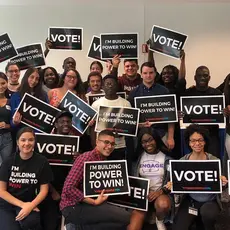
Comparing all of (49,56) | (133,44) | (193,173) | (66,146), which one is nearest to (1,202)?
(66,146)

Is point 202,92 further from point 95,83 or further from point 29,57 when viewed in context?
point 29,57

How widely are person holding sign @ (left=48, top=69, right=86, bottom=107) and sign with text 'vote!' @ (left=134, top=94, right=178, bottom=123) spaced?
0.71 metres

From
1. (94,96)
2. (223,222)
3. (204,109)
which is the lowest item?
(223,222)

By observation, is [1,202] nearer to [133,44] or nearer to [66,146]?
[66,146]

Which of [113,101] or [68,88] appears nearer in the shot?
[113,101]

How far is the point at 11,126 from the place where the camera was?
369 cm

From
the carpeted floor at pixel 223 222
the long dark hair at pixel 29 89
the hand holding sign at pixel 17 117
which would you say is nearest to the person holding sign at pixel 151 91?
the carpeted floor at pixel 223 222

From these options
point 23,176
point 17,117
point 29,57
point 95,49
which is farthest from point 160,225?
point 29,57

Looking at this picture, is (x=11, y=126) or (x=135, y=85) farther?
(x=135, y=85)

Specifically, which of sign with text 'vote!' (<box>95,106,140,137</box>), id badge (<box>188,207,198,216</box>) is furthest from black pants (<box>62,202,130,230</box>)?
sign with text 'vote!' (<box>95,106,140,137</box>)

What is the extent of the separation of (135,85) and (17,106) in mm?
1343

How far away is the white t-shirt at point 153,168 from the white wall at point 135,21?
261 centimetres

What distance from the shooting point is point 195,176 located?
306cm

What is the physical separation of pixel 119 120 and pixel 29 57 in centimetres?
174
